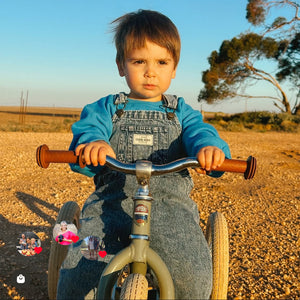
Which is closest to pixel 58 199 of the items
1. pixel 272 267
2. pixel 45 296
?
pixel 45 296

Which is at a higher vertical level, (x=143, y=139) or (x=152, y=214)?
(x=143, y=139)

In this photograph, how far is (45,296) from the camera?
2.63m

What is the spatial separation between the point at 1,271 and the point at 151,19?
7.26 feet

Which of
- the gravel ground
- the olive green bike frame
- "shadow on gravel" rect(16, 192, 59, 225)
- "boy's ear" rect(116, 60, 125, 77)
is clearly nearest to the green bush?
the gravel ground

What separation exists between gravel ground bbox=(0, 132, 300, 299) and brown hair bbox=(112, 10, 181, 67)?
1772 millimetres

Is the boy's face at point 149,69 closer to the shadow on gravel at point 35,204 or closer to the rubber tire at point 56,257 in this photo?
the rubber tire at point 56,257

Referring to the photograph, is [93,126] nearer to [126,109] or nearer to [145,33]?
[126,109]

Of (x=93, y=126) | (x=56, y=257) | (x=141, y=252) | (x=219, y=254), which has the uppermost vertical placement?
(x=93, y=126)

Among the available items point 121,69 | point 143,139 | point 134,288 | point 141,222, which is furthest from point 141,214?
point 121,69

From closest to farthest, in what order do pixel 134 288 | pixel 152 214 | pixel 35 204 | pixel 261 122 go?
pixel 134 288 → pixel 152 214 → pixel 35 204 → pixel 261 122

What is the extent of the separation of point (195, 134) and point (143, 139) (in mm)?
282

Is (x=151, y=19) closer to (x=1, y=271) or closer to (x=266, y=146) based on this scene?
(x=1, y=271)

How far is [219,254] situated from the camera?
2021 millimetres

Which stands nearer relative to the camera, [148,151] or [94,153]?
[94,153]
